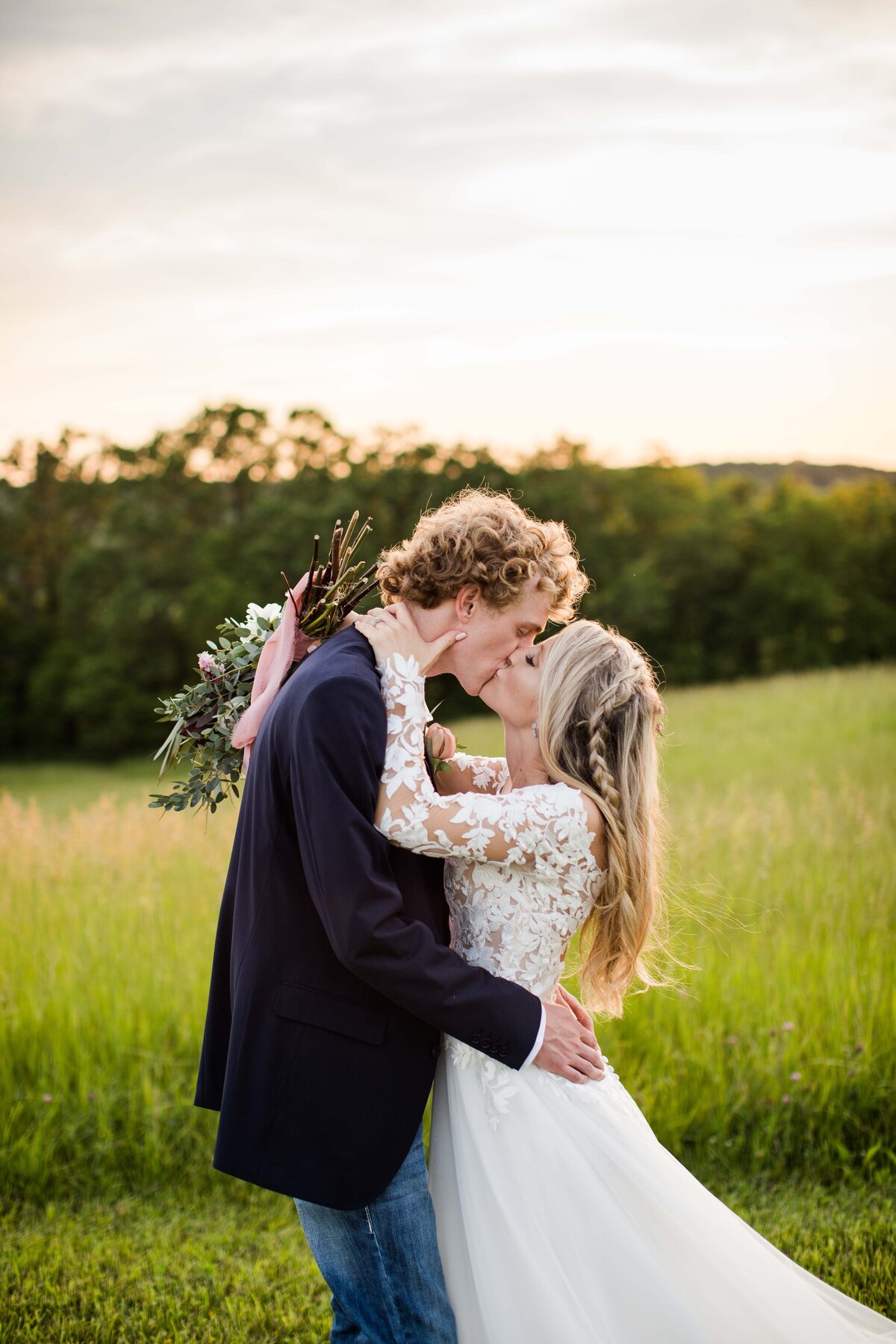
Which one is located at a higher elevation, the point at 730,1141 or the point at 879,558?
the point at 879,558

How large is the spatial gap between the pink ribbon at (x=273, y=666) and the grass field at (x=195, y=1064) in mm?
2149

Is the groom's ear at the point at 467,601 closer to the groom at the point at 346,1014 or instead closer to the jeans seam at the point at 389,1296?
the groom at the point at 346,1014

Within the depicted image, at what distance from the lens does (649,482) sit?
33.8 metres

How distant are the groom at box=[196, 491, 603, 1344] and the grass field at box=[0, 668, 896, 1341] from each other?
4.90ft

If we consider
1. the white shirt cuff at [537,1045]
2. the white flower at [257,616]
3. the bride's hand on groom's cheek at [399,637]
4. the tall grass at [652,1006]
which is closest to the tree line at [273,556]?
the tall grass at [652,1006]

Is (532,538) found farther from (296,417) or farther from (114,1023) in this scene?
(296,417)

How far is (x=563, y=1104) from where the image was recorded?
2639mm

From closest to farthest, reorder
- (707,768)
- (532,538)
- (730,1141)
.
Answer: (532,538) < (730,1141) < (707,768)

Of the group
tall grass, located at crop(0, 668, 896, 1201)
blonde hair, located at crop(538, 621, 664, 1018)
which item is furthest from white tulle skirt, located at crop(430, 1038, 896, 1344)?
tall grass, located at crop(0, 668, 896, 1201)

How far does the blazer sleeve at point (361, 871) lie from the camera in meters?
2.31

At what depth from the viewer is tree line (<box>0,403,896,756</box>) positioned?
28.0 m

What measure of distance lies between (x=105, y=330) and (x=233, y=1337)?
16.0m

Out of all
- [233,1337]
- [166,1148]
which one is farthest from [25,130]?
[233,1337]

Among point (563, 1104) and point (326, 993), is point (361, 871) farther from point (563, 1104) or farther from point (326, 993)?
point (563, 1104)
